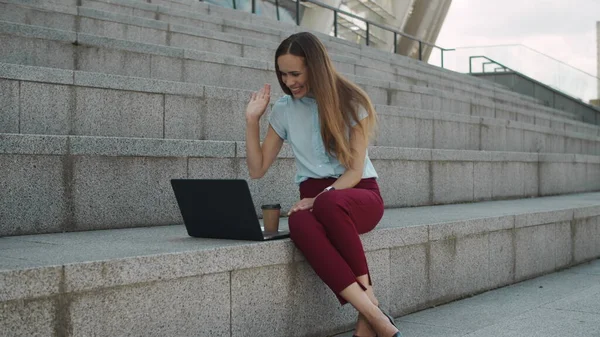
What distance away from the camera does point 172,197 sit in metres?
4.86

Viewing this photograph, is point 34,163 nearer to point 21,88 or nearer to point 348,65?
point 21,88

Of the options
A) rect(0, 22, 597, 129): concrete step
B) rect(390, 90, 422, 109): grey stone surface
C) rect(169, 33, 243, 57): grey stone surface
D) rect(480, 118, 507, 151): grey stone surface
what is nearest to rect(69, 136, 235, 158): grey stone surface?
rect(0, 22, 597, 129): concrete step

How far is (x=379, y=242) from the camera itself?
4398 mm

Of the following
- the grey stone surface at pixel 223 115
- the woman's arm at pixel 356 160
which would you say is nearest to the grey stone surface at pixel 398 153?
the grey stone surface at pixel 223 115

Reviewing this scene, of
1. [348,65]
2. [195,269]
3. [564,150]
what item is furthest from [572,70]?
[195,269]

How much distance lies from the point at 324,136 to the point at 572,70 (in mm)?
18877

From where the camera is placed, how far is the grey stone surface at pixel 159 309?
2.93 metres

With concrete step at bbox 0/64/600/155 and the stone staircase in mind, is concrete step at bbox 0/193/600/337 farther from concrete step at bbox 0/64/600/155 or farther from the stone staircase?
concrete step at bbox 0/64/600/155

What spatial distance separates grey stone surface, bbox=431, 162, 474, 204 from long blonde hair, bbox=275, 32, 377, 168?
3.11 metres

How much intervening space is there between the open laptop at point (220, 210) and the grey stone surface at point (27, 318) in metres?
1.07

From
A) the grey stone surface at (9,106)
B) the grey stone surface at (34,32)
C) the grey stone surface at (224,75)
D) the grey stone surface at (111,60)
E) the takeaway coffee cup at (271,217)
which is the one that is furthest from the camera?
the grey stone surface at (224,75)

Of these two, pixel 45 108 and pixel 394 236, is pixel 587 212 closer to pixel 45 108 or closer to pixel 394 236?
pixel 394 236

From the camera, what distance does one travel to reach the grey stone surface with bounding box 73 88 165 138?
5027mm

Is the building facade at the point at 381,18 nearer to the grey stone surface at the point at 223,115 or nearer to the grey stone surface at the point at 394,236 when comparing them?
the grey stone surface at the point at 223,115
